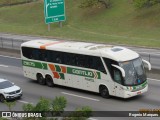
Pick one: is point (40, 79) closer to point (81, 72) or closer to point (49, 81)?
point (49, 81)

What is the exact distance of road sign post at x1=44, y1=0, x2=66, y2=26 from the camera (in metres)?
56.7

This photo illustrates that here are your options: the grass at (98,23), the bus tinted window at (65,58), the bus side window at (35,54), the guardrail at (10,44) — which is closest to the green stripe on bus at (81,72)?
the bus tinted window at (65,58)

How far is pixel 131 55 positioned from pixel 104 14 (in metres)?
48.3

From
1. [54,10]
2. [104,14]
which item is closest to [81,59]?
[54,10]

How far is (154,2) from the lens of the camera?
66.9 m

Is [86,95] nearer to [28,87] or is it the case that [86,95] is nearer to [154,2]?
[28,87]

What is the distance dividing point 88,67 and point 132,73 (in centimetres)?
307

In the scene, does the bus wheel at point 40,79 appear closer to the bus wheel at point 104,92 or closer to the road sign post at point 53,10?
the bus wheel at point 104,92

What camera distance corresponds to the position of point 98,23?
68.7 meters

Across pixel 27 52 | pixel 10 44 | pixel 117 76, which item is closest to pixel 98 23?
pixel 10 44

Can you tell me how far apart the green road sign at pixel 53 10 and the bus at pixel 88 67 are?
26798 mm

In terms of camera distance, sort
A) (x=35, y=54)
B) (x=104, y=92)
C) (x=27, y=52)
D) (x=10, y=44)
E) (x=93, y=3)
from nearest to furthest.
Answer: (x=104, y=92) < (x=35, y=54) < (x=27, y=52) < (x=10, y=44) < (x=93, y=3)

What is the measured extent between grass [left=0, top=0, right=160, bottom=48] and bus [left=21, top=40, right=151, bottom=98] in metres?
19.1

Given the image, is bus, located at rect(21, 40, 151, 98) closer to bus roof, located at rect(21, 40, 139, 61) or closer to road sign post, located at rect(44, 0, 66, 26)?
bus roof, located at rect(21, 40, 139, 61)
